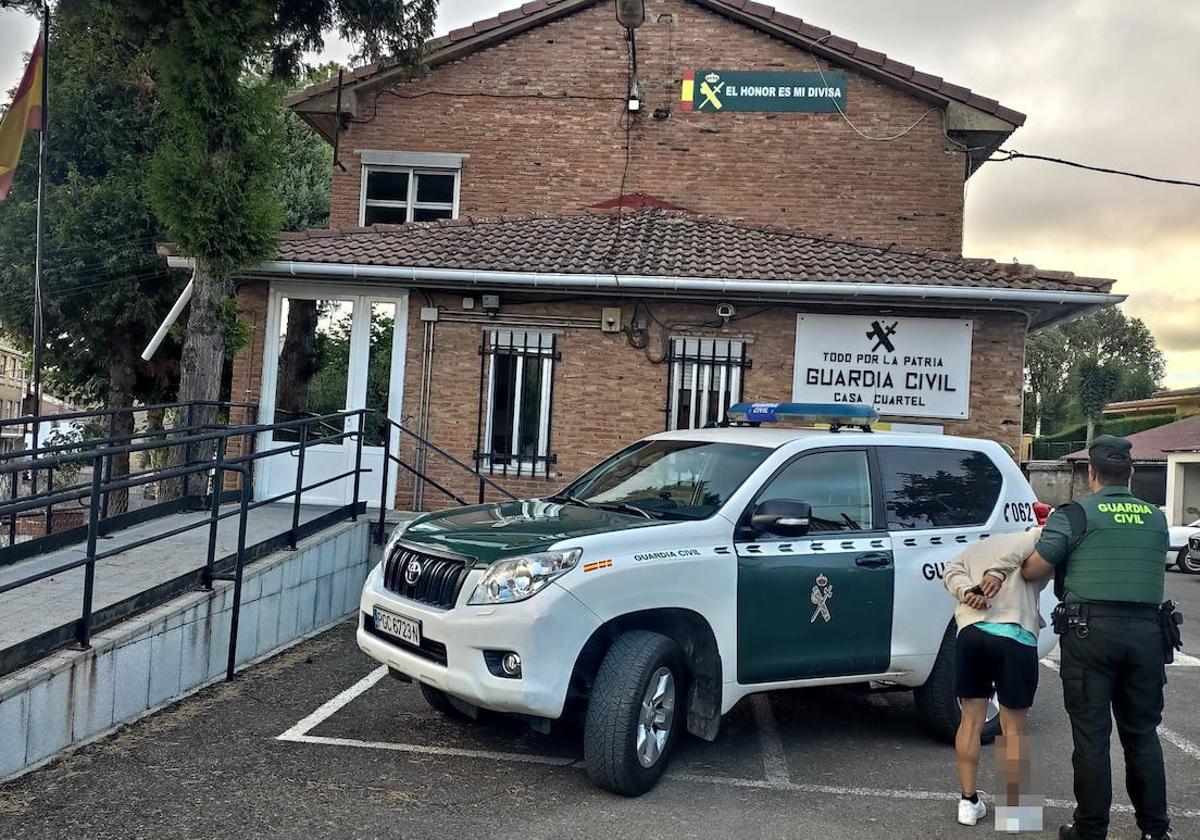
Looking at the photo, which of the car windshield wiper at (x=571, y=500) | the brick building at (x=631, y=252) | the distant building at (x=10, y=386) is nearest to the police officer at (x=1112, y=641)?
the car windshield wiper at (x=571, y=500)

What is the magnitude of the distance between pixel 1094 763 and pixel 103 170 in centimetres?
1943

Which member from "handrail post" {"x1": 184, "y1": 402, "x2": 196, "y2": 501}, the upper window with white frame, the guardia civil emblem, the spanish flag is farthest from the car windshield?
the spanish flag

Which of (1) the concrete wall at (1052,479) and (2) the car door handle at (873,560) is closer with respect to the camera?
(2) the car door handle at (873,560)

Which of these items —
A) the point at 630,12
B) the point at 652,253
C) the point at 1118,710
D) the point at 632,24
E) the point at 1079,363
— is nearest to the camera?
the point at 1118,710

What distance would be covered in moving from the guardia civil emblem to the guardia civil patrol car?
0.01 metres

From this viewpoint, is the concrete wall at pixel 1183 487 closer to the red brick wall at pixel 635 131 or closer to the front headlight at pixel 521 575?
the red brick wall at pixel 635 131

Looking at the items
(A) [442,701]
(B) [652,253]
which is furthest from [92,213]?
(A) [442,701]

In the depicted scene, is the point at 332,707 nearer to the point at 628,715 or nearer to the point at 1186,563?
the point at 628,715

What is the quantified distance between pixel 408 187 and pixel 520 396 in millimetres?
4675

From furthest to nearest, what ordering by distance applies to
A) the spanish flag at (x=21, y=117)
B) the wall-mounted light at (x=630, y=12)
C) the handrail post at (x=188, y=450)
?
the spanish flag at (x=21, y=117) → the wall-mounted light at (x=630, y=12) → the handrail post at (x=188, y=450)

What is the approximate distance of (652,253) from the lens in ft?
39.1

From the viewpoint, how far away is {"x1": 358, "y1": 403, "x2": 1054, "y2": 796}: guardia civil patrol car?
452 centimetres

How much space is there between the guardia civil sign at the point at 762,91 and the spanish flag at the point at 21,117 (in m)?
8.81

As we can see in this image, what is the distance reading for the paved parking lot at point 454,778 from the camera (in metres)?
4.23
